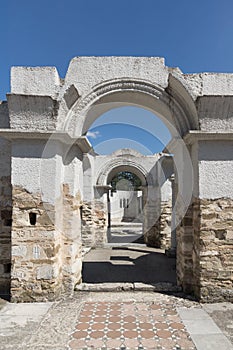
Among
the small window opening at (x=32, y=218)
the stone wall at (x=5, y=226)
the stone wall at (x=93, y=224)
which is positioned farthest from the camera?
the stone wall at (x=93, y=224)

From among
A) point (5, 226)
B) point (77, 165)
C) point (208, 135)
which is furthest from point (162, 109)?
point (5, 226)

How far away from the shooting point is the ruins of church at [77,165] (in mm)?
4031

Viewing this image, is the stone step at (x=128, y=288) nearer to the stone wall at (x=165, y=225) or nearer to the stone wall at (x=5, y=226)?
the stone wall at (x=5, y=226)

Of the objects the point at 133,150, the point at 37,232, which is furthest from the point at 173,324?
the point at 133,150

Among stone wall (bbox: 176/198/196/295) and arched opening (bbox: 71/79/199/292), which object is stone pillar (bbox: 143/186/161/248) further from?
stone wall (bbox: 176/198/196/295)

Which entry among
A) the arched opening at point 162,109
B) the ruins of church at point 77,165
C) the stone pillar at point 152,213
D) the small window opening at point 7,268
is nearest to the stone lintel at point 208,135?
the ruins of church at point 77,165

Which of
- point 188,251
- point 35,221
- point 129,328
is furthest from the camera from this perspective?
point 188,251

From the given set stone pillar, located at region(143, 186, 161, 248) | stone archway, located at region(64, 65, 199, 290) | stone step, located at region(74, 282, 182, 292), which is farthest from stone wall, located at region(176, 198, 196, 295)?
stone pillar, located at region(143, 186, 161, 248)

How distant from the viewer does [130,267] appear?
6.67 meters

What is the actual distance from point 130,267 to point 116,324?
3.42 m

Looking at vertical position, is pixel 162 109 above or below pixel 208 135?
above

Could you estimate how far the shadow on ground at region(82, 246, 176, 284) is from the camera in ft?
18.1

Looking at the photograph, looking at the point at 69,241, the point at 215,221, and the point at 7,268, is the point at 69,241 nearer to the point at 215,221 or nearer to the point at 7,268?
the point at 7,268

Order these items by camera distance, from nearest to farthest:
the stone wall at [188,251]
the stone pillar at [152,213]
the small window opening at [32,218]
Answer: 1. the small window opening at [32,218]
2. the stone wall at [188,251]
3. the stone pillar at [152,213]
